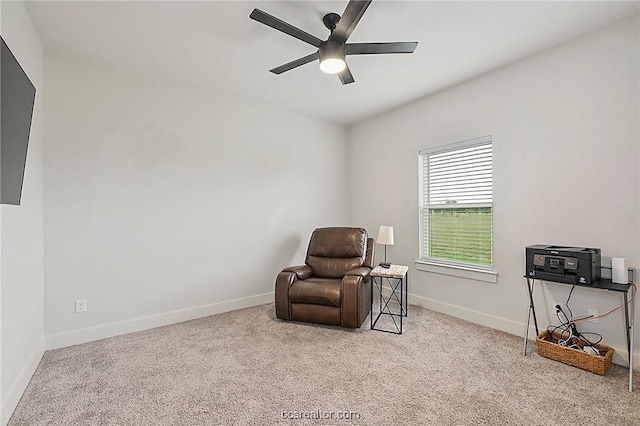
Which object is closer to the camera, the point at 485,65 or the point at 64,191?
the point at 64,191

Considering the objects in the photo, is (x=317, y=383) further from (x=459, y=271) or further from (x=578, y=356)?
(x=459, y=271)

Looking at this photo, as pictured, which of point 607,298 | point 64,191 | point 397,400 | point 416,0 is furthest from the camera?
point 64,191

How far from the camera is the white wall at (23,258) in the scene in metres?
1.87

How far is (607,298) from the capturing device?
2463mm

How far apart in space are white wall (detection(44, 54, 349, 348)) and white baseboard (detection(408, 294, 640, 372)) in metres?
1.83

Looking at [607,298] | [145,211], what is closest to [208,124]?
[145,211]

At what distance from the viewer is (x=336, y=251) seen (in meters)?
3.84

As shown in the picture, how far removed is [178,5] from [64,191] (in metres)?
1.96

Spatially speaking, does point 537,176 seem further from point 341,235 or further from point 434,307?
point 341,235

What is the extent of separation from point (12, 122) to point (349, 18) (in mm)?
2028

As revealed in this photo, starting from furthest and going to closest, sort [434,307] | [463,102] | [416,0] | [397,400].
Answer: [434,307] → [463,102] → [416,0] → [397,400]

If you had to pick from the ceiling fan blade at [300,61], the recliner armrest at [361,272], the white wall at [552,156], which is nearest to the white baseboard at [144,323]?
the recliner armrest at [361,272]

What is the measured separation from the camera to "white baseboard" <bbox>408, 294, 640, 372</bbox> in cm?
238

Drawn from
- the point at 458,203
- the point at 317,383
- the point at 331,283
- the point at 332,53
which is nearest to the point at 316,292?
the point at 331,283
